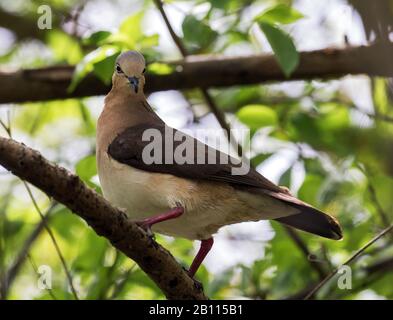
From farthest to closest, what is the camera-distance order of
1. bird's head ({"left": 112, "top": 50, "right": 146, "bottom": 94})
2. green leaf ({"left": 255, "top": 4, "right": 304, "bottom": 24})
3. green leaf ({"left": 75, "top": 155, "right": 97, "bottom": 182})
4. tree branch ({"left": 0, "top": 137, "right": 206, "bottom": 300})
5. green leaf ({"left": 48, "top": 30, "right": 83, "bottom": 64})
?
green leaf ({"left": 48, "top": 30, "right": 83, "bottom": 64}), green leaf ({"left": 255, "top": 4, "right": 304, "bottom": 24}), green leaf ({"left": 75, "top": 155, "right": 97, "bottom": 182}), bird's head ({"left": 112, "top": 50, "right": 146, "bottom": 94}), tree branch ({"left": 0, "top": 137, "right": 206, "bottom": 300})

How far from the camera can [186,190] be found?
6246mm

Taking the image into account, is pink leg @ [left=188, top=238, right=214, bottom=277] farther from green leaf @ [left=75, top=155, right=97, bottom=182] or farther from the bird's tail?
green leaf @ [left=75, top=155, right=97, bottom=182]

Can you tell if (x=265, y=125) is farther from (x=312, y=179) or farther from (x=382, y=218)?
(x=382, y=218)

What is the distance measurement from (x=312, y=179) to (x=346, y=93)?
2382mm

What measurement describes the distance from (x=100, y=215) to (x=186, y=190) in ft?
4.75

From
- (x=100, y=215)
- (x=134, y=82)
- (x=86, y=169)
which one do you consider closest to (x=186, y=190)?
(x=86, y=169)

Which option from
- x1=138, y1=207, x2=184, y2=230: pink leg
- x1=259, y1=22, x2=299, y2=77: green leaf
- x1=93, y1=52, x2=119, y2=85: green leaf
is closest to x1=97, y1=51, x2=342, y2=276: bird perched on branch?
x1=138, y1=207, x2=184, y2=230: pink leg

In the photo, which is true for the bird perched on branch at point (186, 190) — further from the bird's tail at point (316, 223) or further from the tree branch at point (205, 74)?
the tree branch at point (205, 74)

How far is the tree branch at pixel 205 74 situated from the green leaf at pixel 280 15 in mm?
1230

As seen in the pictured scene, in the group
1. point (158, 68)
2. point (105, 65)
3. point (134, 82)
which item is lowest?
point (134, 82)

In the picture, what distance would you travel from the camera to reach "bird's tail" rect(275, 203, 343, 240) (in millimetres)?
6180

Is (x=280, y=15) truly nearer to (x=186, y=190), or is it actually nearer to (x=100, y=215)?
(x=186, y=190)
